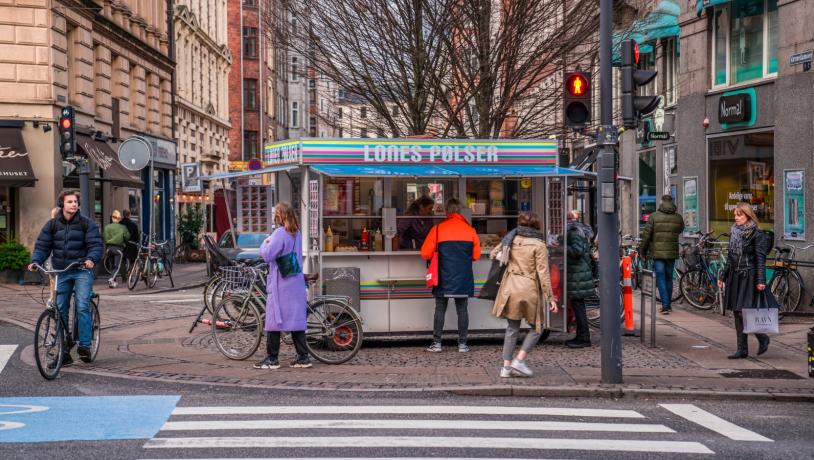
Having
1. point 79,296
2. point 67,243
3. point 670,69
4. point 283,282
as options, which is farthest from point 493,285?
point 670,69

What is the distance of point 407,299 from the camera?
13227 millimetres

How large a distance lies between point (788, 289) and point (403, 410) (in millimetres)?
9788

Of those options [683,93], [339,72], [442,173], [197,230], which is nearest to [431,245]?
[442,173]

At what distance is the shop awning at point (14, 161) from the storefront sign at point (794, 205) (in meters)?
16.1

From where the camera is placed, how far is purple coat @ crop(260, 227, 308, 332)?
36.1 feet

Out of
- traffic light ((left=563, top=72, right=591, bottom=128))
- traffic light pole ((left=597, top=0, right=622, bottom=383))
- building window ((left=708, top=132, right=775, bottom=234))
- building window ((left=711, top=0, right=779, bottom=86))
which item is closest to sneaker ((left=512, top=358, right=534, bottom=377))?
traffic light pole ((left=597, top=0, right=622, bottom=383))

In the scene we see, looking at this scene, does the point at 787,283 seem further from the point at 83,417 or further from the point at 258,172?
the point at 83,417

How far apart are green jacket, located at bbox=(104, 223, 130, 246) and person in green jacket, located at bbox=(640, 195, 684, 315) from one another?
1279cm

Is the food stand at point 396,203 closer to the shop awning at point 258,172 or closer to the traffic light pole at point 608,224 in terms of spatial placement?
the shop awning at point 258,172

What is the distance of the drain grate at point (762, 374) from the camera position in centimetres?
1078

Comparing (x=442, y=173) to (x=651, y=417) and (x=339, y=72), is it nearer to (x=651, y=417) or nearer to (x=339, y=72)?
(x=651, y=417)

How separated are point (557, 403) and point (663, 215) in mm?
8342

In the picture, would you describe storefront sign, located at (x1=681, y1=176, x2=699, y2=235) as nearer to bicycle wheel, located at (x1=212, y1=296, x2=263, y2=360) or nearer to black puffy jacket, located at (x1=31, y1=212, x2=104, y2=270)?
bicycle wheel, located at (x1=212, y1=296, x2=263, y2=360)

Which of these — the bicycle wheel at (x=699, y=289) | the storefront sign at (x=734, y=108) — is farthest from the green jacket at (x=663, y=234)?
the storefront sign at (x=734, y=108)
